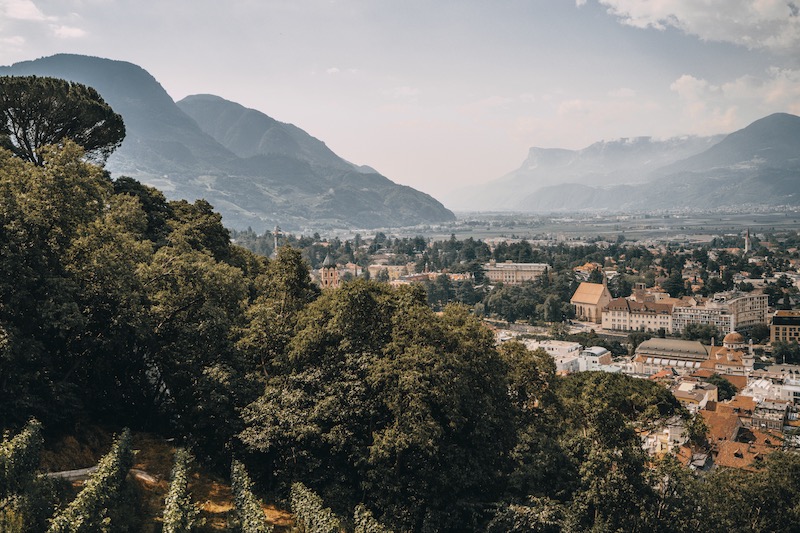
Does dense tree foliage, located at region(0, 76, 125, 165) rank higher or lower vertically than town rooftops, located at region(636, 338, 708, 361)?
higher

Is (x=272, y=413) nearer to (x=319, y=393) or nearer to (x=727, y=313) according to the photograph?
(x=319, y=393)

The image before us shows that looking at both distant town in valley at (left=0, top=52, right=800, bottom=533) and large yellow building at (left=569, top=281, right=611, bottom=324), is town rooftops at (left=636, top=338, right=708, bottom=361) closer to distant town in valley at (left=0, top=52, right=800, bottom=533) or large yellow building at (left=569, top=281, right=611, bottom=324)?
large yellow building at (left=569, top=281, right=611, bottom=324)

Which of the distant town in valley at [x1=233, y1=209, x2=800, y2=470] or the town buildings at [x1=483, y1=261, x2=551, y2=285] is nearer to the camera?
the distant town in valley at [x1=233, y1=209, x2=800, y2=470]

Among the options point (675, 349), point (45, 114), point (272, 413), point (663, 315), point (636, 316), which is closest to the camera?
point (272, 413)

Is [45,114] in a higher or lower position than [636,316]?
higher

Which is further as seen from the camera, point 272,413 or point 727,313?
point 727,313

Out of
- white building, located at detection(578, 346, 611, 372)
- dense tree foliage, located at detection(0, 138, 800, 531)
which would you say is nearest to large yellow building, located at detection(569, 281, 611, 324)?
white building, located at detection(578, 346, 611, 372)

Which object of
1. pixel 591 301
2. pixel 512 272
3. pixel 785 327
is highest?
pixel 512 272

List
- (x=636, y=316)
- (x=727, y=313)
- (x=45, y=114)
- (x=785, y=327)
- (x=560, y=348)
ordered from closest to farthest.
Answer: (x=45, y=114), (x=560, y=348), (x=785, y=327), (x=727, y=313), (x=636, y=316)

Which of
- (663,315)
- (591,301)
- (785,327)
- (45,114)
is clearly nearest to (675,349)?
(785,327)

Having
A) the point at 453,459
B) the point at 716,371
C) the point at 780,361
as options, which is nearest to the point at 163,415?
the point at 453,459

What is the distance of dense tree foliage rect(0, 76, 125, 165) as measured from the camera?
1470 centimetres

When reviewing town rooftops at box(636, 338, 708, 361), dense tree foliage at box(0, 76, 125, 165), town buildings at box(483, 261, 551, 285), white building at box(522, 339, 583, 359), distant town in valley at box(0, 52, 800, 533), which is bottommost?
town rooftops at box(636, 338, 708, 361)

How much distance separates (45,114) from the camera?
15227mm
